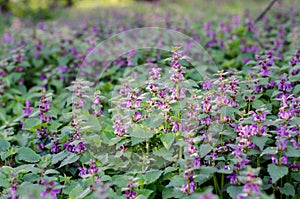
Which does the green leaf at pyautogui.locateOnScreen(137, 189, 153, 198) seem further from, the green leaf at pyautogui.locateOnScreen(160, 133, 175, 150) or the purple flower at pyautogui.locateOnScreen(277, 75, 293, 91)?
the purple flower at pyautogui.locateOnScreen(277, 75, 293, 91)

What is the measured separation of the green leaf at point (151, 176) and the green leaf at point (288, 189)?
0.72 meters

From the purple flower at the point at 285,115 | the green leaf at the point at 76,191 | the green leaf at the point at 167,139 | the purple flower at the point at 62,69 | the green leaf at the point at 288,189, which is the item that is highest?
the purple flower at the point at 62,69

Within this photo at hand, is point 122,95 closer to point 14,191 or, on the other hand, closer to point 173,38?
point 14,191

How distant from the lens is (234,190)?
229 cm

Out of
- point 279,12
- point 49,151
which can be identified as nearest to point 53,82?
point 49,151

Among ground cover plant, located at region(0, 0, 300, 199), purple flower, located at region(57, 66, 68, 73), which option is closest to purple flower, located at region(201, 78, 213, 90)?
ground cover plant, located at region(0, 0, 300, 199)

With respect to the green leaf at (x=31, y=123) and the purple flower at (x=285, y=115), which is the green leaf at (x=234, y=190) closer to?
the purple flower at (x=285, y=115)

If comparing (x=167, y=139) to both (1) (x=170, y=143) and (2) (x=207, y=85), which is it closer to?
(1) (x=170, y=143)

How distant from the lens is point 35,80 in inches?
194

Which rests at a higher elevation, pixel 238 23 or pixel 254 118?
pixel 238 23

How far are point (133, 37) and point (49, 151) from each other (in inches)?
123

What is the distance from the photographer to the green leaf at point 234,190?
226cm

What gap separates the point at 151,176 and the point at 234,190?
20.5 inches

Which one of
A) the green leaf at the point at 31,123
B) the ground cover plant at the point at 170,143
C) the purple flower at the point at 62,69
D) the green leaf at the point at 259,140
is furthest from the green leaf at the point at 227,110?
the purple flower at the point at 62,69
